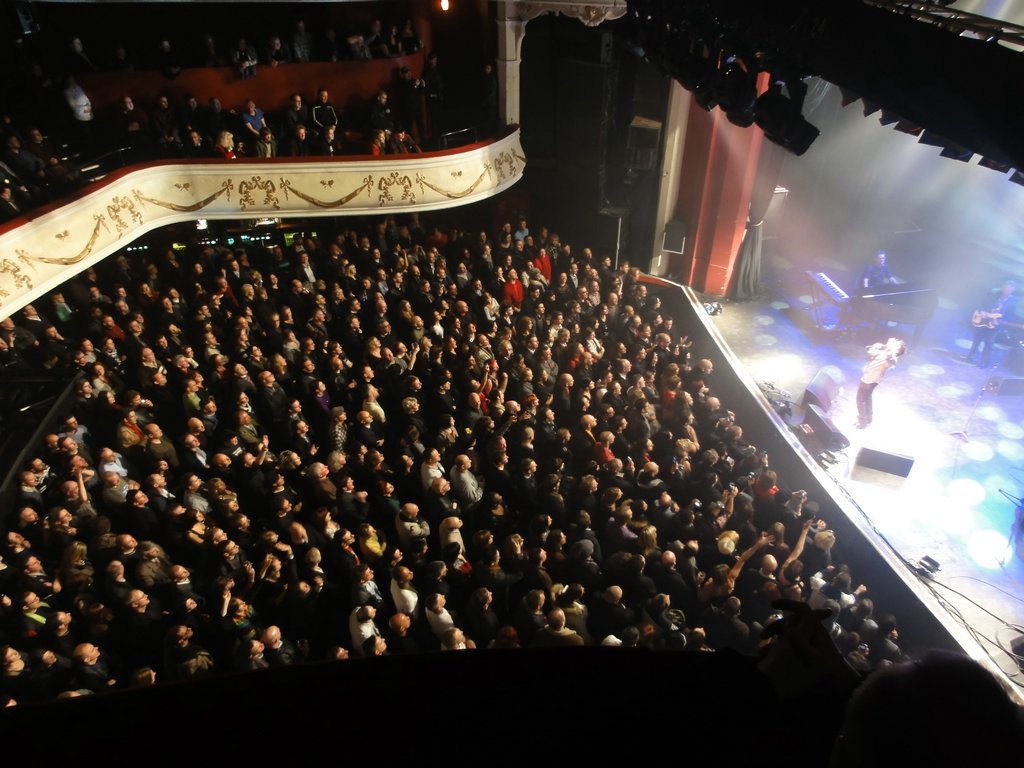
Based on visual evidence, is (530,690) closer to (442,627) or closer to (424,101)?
(442,627)

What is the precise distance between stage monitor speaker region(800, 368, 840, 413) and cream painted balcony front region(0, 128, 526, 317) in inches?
211

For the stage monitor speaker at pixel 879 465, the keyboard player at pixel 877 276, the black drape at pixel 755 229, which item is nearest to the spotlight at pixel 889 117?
the stage monitor speaker at pixel 879 465

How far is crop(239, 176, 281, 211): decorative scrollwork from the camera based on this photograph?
360 inches

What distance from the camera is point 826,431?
8.34m

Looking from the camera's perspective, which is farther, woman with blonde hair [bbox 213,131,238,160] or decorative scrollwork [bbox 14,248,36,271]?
woman with blonde hair [bbox 213,131,238,160]

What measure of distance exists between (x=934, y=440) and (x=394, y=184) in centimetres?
787

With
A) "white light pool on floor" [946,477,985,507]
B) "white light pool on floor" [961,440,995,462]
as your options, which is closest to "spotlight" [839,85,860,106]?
"white light pool on floor" [946,477,985,507]

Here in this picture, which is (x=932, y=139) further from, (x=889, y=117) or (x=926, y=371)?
(x=926, y=371)

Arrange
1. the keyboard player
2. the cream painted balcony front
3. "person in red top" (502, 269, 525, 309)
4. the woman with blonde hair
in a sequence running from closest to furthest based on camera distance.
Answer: the cream painted balcony front < "person in red top" (502, 269, 525, 309) < the woman with blonde hair < the keyboard player

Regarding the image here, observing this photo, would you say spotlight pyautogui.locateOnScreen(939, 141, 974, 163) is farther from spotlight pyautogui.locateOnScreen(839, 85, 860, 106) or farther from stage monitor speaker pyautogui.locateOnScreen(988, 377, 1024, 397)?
stage monitor speaker pyautogui.locateOnScreen(988, 377, 1024, 397)

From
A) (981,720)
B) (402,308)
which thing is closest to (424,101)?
(402,308)

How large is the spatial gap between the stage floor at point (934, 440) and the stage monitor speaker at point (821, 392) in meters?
0.25

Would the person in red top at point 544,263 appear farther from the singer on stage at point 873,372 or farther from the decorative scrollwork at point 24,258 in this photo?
the decorative scrollwork at point 24,258

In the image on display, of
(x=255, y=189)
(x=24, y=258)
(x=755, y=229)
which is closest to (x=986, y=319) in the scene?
(x=755, y=229)
